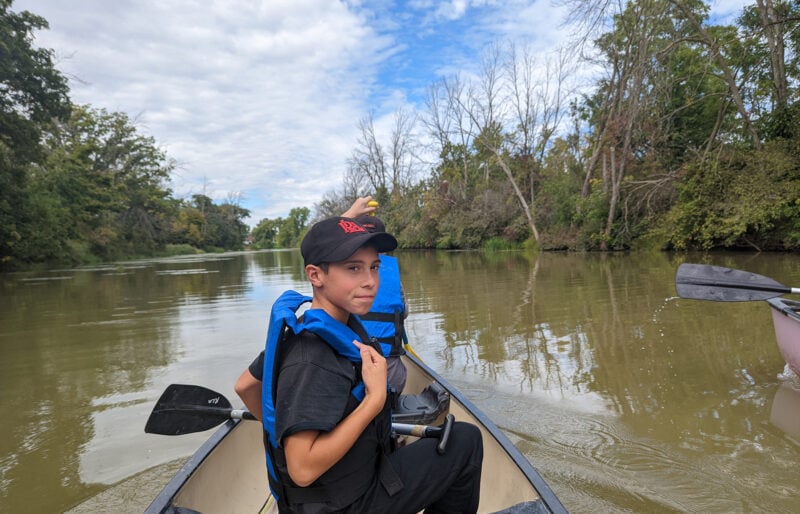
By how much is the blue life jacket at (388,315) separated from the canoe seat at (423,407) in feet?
1.10

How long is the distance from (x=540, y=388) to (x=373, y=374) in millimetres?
3311

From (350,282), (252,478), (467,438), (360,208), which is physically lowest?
(252,478)

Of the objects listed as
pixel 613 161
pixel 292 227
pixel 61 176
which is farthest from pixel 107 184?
pixel 292 227

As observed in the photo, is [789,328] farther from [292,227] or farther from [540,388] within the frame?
[292,227]

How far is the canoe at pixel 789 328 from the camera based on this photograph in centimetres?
324

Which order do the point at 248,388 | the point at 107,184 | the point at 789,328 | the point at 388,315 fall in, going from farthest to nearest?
the point at 107,184, the point at 789,328, the point at 388,315, the point at 248,388

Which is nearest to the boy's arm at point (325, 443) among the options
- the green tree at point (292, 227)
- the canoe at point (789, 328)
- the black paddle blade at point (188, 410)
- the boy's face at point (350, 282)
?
the boy's face at point (350, 282)

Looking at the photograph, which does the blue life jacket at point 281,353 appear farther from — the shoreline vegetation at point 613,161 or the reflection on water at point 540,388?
the shoreline vegetation at point 613,161

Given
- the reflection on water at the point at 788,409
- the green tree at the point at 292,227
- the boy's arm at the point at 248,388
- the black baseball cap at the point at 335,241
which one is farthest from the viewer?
the green tree at the point at 292,227

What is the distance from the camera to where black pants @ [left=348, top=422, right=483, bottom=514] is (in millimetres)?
1295

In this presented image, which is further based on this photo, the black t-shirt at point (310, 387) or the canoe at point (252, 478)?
the canoe at point (252, 478)

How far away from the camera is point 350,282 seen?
136 cm

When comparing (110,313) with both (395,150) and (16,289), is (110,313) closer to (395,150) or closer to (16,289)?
(16,289)

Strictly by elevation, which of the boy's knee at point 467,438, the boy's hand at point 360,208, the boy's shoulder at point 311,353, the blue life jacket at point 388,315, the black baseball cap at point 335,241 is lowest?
the boy's knee at point 467,438
